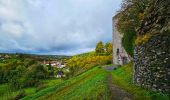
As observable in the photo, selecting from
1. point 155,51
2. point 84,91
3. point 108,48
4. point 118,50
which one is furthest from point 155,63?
point 108,48

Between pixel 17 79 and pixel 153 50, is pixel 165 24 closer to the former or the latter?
pixel 153 50

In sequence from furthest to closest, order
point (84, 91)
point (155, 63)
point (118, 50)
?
point (118, 50) → point (84, 91) → point (155, 63)

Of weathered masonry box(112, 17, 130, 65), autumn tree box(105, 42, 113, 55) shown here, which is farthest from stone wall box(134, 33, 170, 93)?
autumn tree box(105, 42, 113, 55)

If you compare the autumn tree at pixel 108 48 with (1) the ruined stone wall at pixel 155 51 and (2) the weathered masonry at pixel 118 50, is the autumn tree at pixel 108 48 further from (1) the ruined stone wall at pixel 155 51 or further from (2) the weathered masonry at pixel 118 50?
(1) the ruined stone wall at pixel 155 51

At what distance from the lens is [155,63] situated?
21.0 metres

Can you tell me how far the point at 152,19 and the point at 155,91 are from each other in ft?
19.3

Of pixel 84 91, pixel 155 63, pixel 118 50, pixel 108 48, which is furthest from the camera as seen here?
pixel 108 48

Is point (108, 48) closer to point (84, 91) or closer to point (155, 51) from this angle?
point (84, 91)

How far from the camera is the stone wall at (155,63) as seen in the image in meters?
19.7

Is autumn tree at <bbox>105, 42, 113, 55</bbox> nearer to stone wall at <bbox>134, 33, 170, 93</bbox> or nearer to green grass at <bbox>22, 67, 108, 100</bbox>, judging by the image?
green grass at <bbox>22, 67, 108, 100</bbox>

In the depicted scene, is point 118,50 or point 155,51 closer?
point 155,51

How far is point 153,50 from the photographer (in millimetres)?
21438

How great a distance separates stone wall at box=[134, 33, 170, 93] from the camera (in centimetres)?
A: 1973

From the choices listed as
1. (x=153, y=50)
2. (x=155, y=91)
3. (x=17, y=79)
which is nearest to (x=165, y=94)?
(x=155, y=91)
